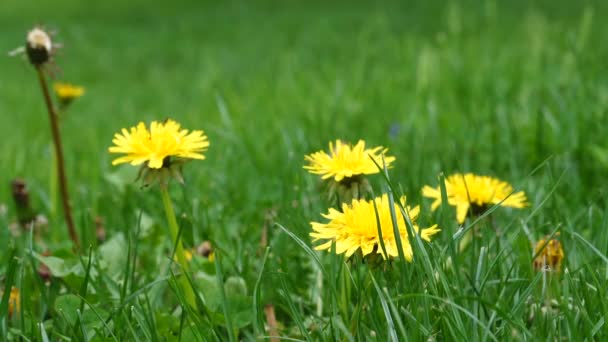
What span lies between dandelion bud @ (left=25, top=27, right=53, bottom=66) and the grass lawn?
0.10 feet

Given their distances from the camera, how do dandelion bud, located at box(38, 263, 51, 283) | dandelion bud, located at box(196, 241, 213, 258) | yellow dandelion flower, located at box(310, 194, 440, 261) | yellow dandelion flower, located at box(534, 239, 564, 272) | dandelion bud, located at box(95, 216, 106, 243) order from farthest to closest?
dandelion bud, located at box(95, 216, 106, 243), dandelion bud, located at box(196, 241, 213, 258), dandelion bud, located at box(38, 263, 51, 283), yellow dandelion flower, located at box(534, 239, 564, 272), yellow dandelion flower, located at box(310, 194, 440, 261)

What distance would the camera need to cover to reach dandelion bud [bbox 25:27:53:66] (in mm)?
1603

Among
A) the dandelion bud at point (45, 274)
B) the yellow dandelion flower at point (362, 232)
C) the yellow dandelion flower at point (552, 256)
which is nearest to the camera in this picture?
the yellow dandelion flower at point (362, 232)

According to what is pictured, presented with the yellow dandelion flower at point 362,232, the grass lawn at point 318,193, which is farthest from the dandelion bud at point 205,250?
the yellow dandelion flower at point 362,232

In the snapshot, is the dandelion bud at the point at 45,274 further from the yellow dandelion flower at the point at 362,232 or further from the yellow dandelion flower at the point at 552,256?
the yellow dandelion flower at the point at 552,256

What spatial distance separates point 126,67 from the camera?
308 inches

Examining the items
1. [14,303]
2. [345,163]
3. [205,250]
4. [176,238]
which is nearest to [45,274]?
[14,303]

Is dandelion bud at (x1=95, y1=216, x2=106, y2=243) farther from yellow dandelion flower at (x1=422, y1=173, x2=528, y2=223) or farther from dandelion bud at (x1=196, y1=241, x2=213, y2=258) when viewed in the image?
yellow dandelion flower at (x1=422, y1=173, x2=528, y2=223)

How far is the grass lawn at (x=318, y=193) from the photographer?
A: 45.5 inches

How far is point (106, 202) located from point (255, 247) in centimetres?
74

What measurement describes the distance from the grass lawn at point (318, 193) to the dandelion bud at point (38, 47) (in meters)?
0.03

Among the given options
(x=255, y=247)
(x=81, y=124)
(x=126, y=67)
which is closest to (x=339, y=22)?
(x=126, y=67)

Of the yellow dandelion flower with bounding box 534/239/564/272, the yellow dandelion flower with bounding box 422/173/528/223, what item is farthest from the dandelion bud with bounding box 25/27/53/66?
the yellow dandelion flower with bounding box 534/239/564/272

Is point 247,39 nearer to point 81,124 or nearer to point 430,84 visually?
point 81,124
